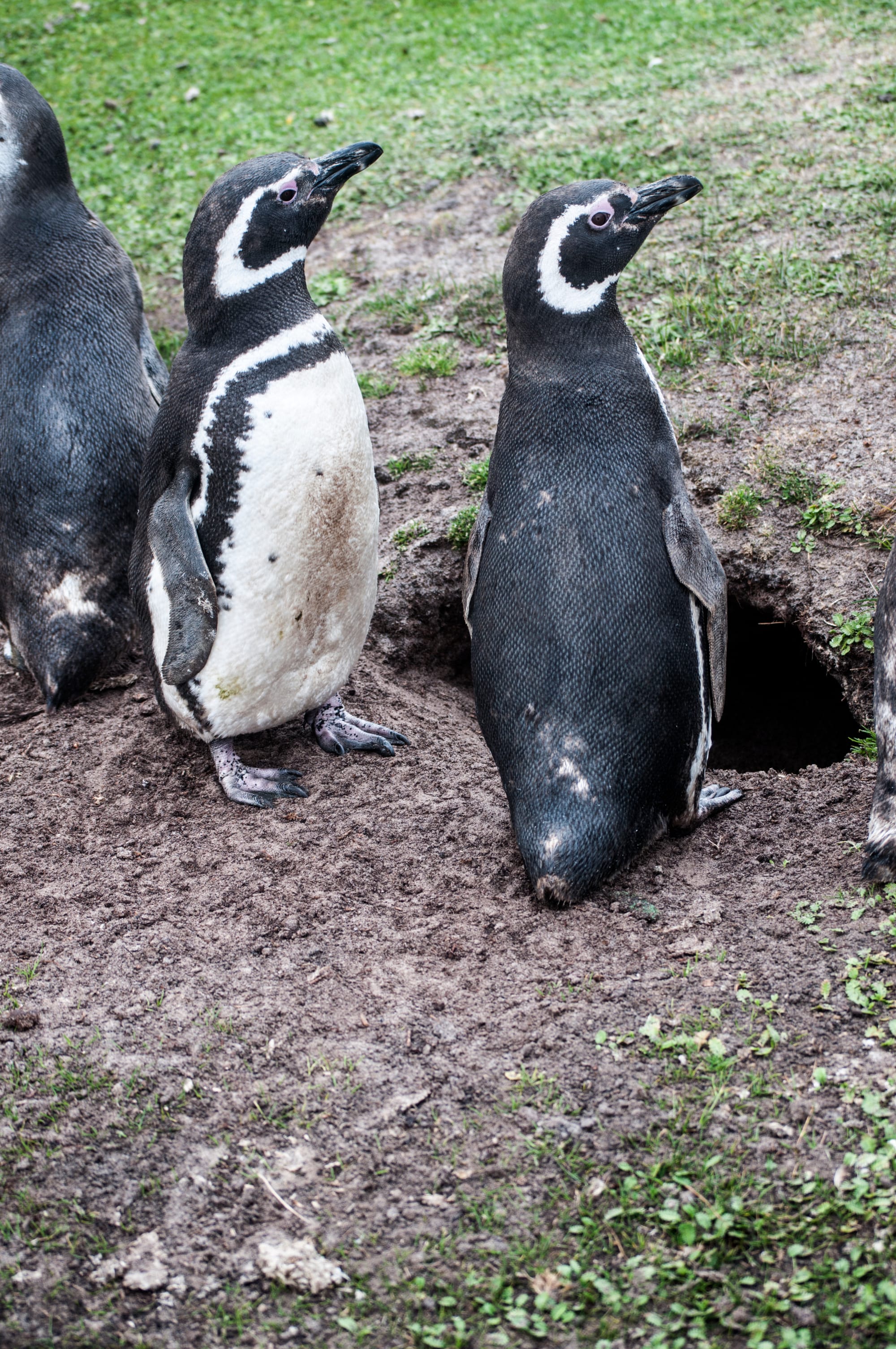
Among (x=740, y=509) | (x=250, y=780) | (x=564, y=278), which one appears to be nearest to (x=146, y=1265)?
(x=250, y=780)

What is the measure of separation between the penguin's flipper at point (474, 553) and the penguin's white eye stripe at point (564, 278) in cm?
57

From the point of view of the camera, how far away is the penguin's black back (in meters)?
3.11

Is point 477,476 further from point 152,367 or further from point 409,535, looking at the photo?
point 152,367

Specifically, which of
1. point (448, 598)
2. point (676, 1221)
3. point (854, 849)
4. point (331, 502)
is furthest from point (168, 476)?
point (676, 1221)

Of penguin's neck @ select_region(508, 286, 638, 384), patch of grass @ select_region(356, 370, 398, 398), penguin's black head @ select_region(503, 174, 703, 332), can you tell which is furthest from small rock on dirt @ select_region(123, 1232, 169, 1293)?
patch of grass @ select_region(356, 370, 398, 398)

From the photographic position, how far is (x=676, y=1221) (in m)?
2.21

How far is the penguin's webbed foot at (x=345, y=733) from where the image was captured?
4012 millimetres

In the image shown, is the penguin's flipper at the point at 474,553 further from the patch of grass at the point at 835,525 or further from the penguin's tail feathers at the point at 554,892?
the patch of grass at the point at 835,525

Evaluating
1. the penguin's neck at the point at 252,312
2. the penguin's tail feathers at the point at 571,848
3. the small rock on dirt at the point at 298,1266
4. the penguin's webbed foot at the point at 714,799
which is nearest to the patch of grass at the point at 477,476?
the penguin's neck at the point at 252,312

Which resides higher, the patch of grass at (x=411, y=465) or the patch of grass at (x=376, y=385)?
the patch of grass at (x=376, y=385)

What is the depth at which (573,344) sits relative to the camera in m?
3.35

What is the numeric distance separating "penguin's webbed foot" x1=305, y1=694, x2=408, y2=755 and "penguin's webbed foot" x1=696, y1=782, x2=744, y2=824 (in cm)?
104

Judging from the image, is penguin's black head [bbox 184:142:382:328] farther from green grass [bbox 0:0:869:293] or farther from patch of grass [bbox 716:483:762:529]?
green grass [bbox 0:0:869:293]

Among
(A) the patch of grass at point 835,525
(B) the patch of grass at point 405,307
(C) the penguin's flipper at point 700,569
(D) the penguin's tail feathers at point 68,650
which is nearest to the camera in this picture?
(C) the penguin's flipper at point 700,569
